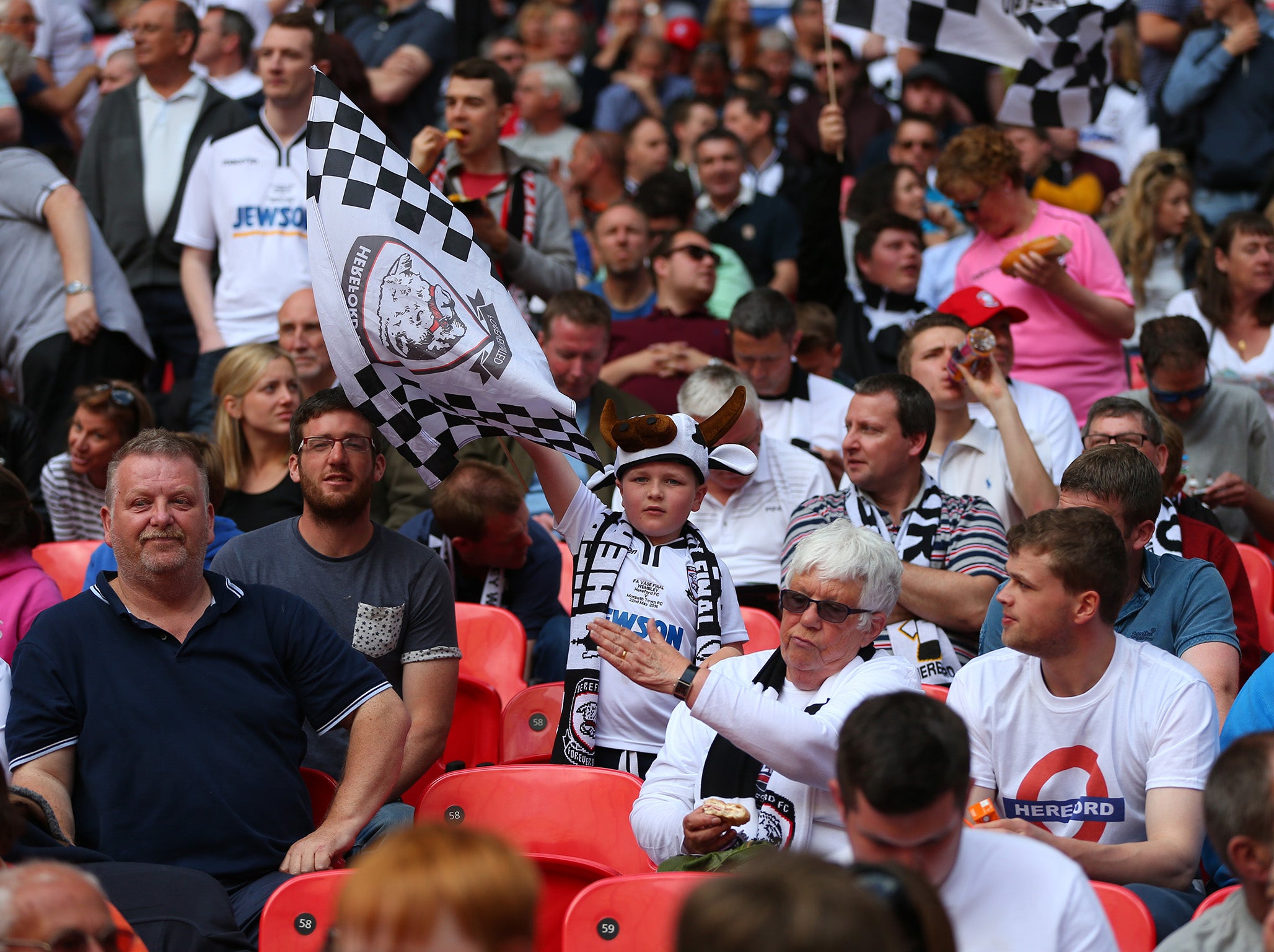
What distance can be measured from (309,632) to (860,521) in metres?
1.96

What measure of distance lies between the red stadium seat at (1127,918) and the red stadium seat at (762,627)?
6.44 feet

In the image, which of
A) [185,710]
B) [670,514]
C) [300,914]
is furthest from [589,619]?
[300,914]

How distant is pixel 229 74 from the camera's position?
8789 millimetres

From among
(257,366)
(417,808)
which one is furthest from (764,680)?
(257,366)

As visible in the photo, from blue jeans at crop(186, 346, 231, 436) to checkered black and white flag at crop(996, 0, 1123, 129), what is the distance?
4.36 metres

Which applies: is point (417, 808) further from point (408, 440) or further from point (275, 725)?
point (408, 440)

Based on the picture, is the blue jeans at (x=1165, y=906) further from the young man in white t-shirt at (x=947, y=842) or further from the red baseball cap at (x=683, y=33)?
the red baseball cap at (x=683, y=33)

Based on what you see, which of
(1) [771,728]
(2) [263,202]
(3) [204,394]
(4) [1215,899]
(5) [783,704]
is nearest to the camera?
(4) [1215,899]

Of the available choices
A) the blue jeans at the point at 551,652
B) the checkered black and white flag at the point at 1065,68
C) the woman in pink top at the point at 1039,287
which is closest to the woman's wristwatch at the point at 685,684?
the blue jeans at the point at 551,652

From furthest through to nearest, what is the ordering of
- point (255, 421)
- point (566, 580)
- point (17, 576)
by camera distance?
1. point (566, 580)
2. point (255, 421)
3. point (17, 576)

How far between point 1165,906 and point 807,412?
11.5ft

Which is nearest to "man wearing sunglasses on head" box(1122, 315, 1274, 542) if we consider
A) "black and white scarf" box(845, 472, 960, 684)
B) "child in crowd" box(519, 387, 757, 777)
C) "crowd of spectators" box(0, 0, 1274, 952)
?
"crowd of spectators" box(0, 0, 1274, 952)

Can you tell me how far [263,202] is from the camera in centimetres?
673

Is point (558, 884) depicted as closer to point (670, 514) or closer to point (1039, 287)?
point (670, 514)
